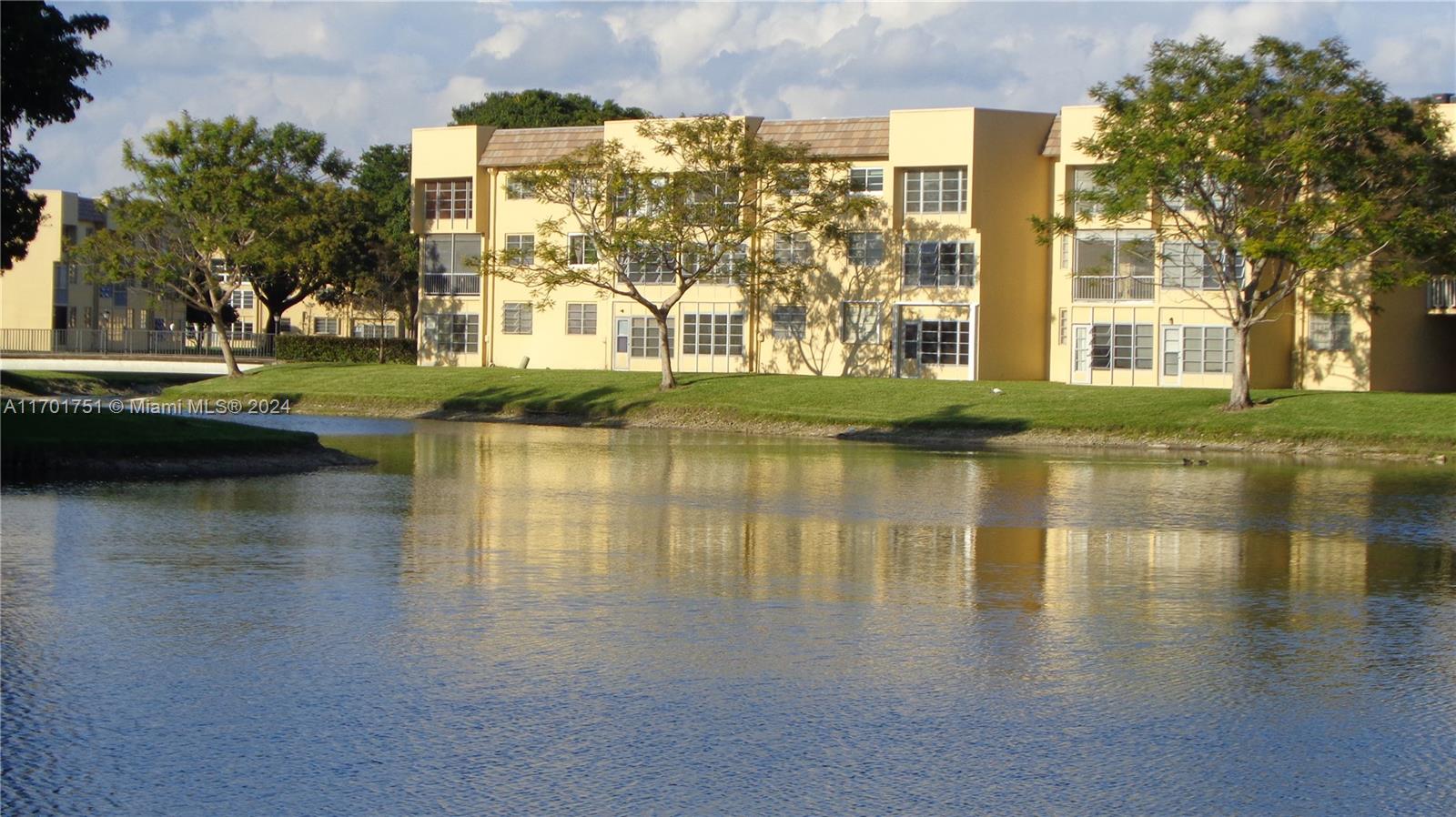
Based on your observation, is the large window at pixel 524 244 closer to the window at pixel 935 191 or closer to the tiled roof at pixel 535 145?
the tiled roof at pixel 535 145

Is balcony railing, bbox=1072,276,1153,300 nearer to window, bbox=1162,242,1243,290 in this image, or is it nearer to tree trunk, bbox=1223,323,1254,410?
window, bbox=1162,242,1243,290

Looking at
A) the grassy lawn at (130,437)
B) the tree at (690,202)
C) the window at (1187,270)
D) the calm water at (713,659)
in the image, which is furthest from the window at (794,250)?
the calm water at (713,659)

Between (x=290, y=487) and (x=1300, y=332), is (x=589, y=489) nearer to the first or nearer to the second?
(x=290, y=487)

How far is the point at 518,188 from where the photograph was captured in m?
60.0

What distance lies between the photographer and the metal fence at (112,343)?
82.6m

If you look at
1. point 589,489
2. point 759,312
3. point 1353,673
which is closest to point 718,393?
point 759,312

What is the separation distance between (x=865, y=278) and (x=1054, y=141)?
8484 mm

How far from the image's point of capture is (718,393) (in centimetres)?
5116

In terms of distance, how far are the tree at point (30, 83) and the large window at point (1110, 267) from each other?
35.5 meters

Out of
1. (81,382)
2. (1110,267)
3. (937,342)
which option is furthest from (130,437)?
(1110,267)

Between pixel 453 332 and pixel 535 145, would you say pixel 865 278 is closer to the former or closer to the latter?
pixel 535 145

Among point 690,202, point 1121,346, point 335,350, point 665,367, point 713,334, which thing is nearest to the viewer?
point 665,367

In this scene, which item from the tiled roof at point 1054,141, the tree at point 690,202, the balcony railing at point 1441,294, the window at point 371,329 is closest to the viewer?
the balcony railing at point 1441,294

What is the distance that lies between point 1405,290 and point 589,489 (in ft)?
126
